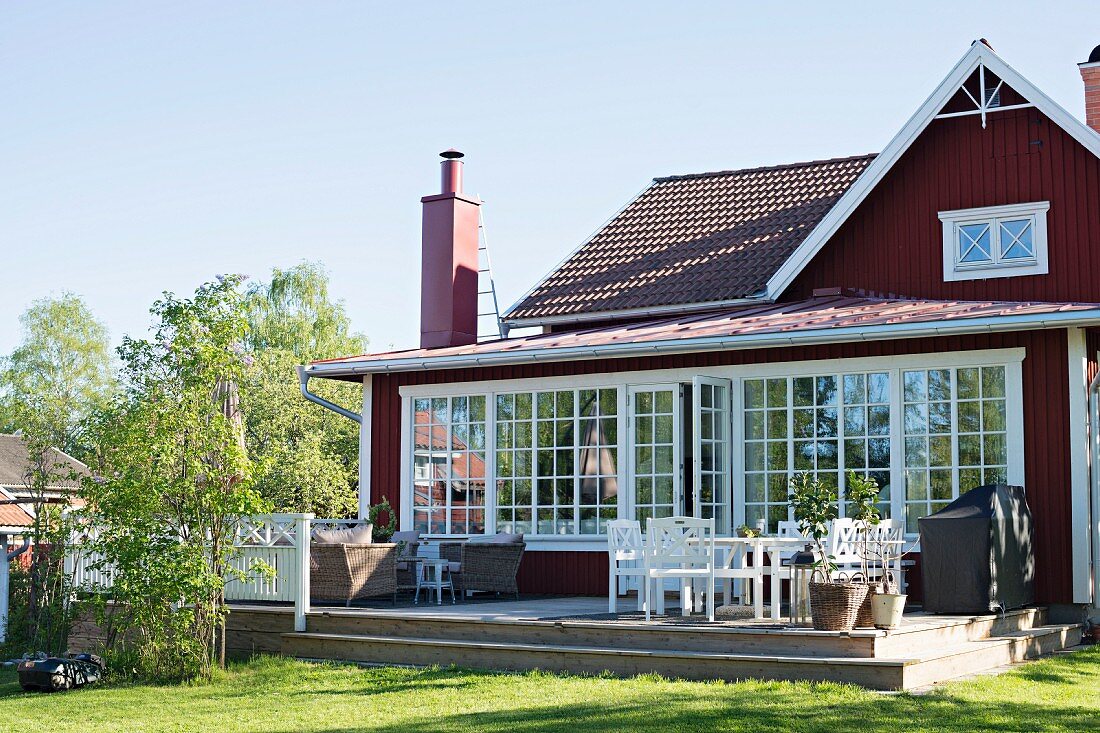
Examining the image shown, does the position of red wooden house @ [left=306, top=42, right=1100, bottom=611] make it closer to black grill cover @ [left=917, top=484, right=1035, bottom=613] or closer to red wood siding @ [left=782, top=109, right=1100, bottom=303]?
red wood siding @ [left=782, top=109, right=1100, bottom=303]

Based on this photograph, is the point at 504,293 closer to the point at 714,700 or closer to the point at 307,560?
the point at 307,560

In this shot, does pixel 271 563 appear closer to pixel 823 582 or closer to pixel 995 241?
pixel 823 582

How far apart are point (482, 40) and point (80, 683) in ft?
25.3

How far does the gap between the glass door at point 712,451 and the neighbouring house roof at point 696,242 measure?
2275mm

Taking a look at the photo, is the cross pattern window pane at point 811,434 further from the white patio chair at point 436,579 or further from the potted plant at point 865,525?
the white patio chair at point 436,579

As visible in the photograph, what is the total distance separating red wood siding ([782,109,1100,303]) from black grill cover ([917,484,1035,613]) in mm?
3208

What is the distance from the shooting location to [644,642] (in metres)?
9.88

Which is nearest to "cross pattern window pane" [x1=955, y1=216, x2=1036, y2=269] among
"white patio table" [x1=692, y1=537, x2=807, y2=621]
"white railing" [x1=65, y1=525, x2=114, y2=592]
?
"white patio table" [x1=692, y1=537, x2=807, y2=621]

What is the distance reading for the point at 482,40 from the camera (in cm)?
1446

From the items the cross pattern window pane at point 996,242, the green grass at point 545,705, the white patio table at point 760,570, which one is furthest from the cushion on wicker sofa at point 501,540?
the cross pattern window pane at point 996,242

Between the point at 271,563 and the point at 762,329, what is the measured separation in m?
4.85

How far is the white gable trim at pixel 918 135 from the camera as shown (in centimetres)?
1337

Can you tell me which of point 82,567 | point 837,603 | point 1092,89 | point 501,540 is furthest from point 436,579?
point 1092,89

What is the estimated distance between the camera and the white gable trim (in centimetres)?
1337
